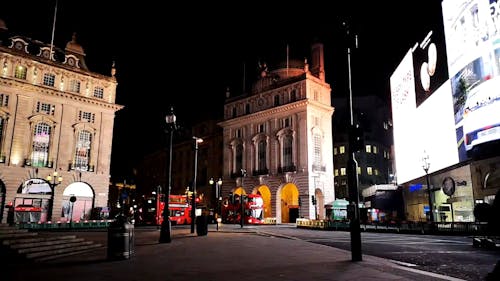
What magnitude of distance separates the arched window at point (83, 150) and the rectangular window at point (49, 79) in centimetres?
676

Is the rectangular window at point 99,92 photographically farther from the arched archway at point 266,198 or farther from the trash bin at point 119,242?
→ the trash bin at point 119,242

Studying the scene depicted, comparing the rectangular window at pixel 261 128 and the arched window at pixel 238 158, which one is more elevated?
the rectangular window at pixel 261 128

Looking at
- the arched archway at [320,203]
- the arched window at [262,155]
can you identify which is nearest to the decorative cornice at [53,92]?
the arched window at [262,155]

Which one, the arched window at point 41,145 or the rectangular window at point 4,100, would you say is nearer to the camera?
the rectangular window at point 4,100

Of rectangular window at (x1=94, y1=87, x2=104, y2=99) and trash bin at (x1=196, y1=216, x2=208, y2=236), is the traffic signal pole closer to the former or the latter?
trash bin at (x1=196, y1=216, x2=208, y2=236)

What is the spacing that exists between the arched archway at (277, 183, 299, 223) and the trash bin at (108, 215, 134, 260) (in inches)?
1872

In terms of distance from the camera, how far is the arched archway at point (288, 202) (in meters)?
57.8

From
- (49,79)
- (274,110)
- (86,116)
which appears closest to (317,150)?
(274,110)

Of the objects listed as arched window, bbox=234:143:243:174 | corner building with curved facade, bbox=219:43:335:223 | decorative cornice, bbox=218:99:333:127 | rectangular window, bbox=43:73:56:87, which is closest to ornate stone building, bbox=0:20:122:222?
rectangular window, bbox=43:73:56:87

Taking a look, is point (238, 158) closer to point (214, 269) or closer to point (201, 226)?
point (201, 226)

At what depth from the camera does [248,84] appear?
224 feet

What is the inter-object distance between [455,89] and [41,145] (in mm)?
43620

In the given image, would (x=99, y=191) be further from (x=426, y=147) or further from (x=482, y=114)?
(x=482, y=114)

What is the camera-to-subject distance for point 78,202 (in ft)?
151
